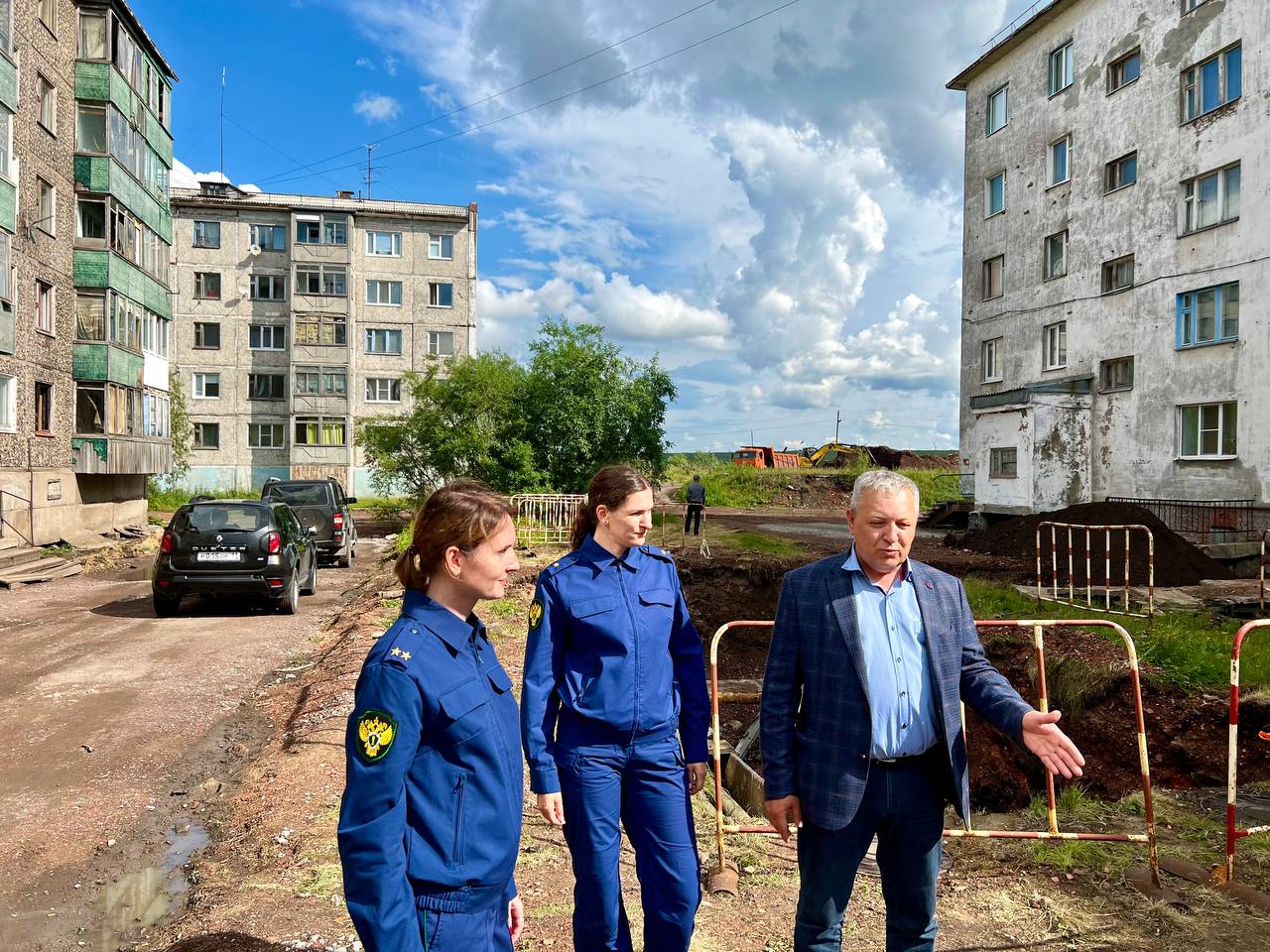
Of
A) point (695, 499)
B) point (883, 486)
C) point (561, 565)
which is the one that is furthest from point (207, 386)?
point (883, 486)

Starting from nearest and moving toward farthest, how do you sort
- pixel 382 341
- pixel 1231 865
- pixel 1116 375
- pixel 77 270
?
pixel 1231 865 → pixel 1116 375 → pixel 77 270 → pixel 382 341

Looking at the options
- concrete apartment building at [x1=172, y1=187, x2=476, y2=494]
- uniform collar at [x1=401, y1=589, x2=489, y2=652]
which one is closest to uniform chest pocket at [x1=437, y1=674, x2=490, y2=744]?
uniform collar at [x1=401, y1=589, x2=489, y2=652]

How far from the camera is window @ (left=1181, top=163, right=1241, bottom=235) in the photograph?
2078 centimetres

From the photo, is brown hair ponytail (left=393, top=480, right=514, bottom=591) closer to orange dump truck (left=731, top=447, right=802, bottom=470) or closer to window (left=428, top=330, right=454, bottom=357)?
window (left=428, top=330, right=454, bottom=357)

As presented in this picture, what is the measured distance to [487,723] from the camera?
231 cm

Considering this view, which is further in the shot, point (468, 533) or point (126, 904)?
point (126, 904)

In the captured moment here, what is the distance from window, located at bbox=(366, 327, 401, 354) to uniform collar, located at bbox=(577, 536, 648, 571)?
48.1 m

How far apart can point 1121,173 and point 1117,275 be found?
279 centimetres

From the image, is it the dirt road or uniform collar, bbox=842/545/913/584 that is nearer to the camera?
uniform collar, bbox=842/545/913/584

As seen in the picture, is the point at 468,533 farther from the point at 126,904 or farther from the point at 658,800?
the point at 126,904

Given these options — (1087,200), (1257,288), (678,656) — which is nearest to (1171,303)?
(1257,288)

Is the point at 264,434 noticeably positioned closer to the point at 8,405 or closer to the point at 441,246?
the point at 441,246

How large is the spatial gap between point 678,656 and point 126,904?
3.10 metres

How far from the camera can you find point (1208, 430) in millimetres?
21375
